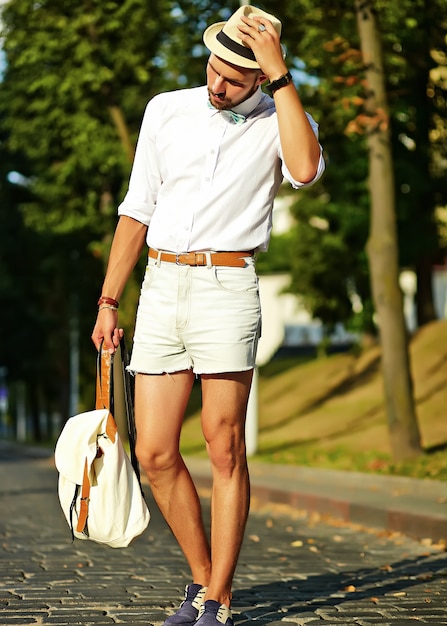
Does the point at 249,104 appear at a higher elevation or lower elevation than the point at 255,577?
higher

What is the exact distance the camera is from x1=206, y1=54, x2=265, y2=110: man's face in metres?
4.62

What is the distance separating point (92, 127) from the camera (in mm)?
25625

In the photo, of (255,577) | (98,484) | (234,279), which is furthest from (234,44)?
(255,577)

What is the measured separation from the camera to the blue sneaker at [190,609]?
16.1ft

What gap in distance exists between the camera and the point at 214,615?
4766mm

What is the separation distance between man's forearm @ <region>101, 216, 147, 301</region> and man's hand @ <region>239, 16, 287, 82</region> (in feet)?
2.77

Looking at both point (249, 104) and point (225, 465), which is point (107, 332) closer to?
point (225, 465)

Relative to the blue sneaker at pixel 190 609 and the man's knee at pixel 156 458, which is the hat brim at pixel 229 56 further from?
the blue sneaker at pixel 190 609

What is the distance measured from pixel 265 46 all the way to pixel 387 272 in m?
10.5

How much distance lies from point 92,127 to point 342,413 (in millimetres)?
7338

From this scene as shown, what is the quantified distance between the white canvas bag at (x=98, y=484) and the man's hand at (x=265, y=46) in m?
1.38

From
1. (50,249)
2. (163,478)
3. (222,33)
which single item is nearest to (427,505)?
(163,478)

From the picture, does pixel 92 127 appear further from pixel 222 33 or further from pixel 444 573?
pixel 222 33

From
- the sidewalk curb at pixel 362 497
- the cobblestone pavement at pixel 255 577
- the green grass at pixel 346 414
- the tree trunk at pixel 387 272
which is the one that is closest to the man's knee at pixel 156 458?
the cobblestone pavement at pixel 255 577
